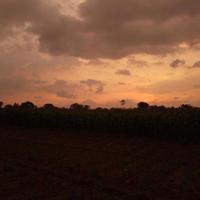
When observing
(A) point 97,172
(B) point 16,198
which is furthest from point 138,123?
(B) point 16,198

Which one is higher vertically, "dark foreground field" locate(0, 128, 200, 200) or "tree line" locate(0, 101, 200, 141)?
"tree line" locate(0, 101, 200, 141)

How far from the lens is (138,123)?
1903cm

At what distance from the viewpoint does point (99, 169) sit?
13.2 meters

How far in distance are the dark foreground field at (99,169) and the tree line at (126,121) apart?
0.80m

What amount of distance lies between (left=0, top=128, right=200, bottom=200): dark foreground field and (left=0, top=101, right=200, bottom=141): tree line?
31.3 inches

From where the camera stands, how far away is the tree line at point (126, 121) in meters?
17.2

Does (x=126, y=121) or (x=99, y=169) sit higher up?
(x=126, y=121)

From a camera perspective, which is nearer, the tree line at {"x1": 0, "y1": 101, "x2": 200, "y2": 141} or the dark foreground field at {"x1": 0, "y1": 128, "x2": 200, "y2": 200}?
the dark foreground field at {"x1": 0, "y1": 128, "x2": 200, "y2": 200}

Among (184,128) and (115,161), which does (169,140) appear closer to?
(184,128)

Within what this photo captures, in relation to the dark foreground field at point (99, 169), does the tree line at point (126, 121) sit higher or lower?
higher

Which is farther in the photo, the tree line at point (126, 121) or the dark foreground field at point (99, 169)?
the tree line at point (126, 121)

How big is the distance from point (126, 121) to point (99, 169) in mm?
6548

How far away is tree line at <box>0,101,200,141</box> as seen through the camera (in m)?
17.2

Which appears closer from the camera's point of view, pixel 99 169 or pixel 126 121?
pixel 99 169
